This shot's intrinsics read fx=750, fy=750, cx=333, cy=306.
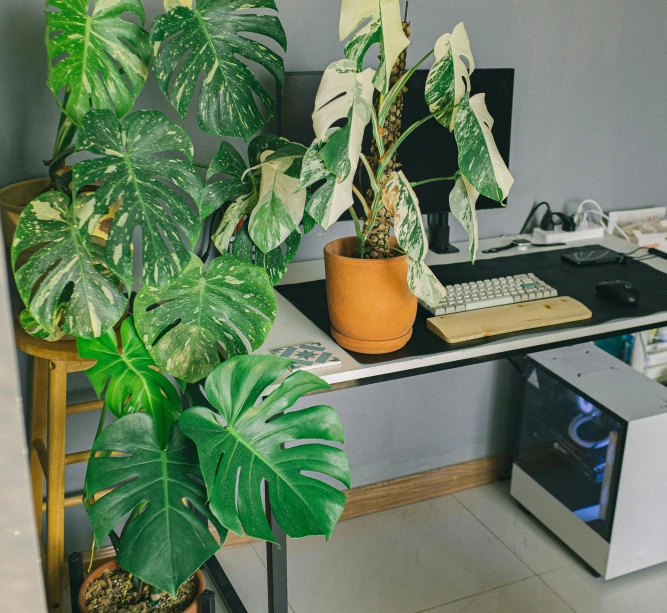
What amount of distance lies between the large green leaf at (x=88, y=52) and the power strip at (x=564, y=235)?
130cm

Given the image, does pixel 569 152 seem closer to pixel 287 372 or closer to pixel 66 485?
pixel 287 372

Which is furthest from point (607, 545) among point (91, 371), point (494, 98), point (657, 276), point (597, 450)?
point (91, 371)

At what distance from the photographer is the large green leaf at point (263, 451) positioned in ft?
4.25

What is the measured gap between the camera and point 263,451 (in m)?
1.35

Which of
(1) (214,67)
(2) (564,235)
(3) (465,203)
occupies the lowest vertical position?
(2) (564,235)

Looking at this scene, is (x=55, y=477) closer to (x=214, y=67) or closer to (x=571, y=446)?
(x=214, y=67)

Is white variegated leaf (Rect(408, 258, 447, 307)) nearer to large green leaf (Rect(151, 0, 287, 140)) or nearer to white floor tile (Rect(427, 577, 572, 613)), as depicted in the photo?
large green leaf (Rect(151, 0, 287, 140))

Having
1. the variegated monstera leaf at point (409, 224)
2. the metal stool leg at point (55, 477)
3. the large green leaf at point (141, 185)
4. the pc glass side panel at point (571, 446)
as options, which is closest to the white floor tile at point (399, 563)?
the pc glass side panel at point (571, 446)

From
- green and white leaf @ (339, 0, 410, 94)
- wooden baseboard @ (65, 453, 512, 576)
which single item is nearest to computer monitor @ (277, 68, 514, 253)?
green and white leaf @ (339, 0, 410, 94)

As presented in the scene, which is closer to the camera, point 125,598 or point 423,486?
point 125,598

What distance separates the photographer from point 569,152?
2.31 m

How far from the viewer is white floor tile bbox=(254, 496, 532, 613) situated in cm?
200

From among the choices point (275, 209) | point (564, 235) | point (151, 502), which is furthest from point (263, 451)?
point (564, 235)

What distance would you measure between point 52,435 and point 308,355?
0.56 metres
